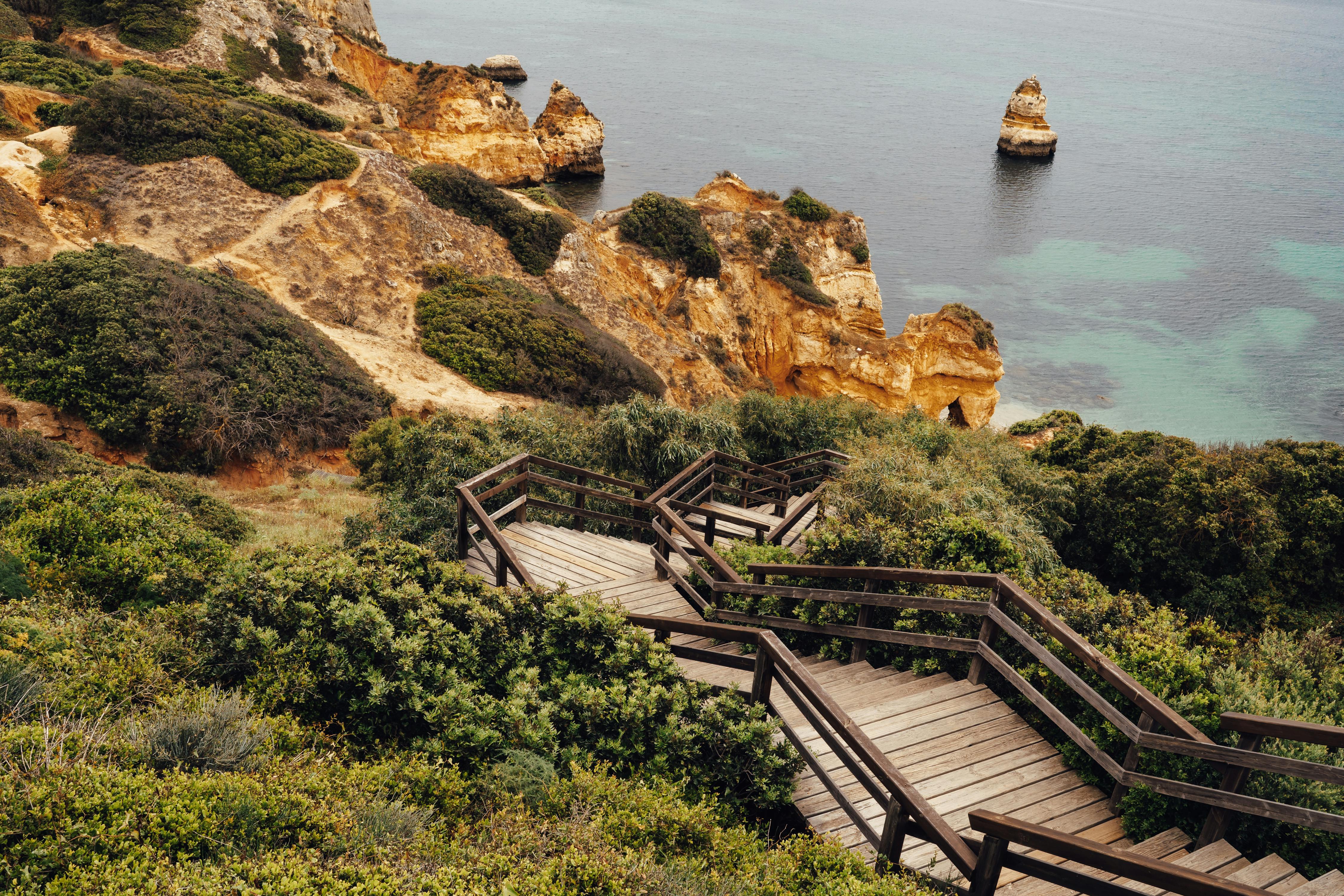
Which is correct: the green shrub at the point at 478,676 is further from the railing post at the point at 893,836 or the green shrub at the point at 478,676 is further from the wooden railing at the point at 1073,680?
the wooden railing at the point at 1073,680

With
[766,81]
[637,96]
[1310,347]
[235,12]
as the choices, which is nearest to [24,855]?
[235,12]

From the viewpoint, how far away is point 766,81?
10619 cm

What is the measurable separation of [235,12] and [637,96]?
190 ft

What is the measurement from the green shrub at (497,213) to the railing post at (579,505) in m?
22.7

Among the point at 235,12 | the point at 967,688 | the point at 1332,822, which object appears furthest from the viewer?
the point at 235,12

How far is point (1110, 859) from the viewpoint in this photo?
3.27 meters

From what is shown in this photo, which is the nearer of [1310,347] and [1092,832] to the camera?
[1092,832]

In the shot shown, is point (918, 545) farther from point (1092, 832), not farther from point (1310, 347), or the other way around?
point (1310, 347)

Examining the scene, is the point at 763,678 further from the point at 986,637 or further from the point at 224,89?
the point at 224,89

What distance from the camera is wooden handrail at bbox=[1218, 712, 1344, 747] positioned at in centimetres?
392

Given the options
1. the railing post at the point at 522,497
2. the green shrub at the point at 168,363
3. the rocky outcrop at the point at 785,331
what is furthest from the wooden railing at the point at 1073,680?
the rocky outcrop at the point at 785,331

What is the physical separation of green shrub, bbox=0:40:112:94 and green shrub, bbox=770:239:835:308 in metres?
29.1

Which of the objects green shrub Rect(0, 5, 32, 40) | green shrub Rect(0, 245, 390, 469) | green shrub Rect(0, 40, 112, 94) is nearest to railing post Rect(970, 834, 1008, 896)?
green shrub Rect(0, 245, 390, 469)

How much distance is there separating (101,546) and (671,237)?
33.3m
